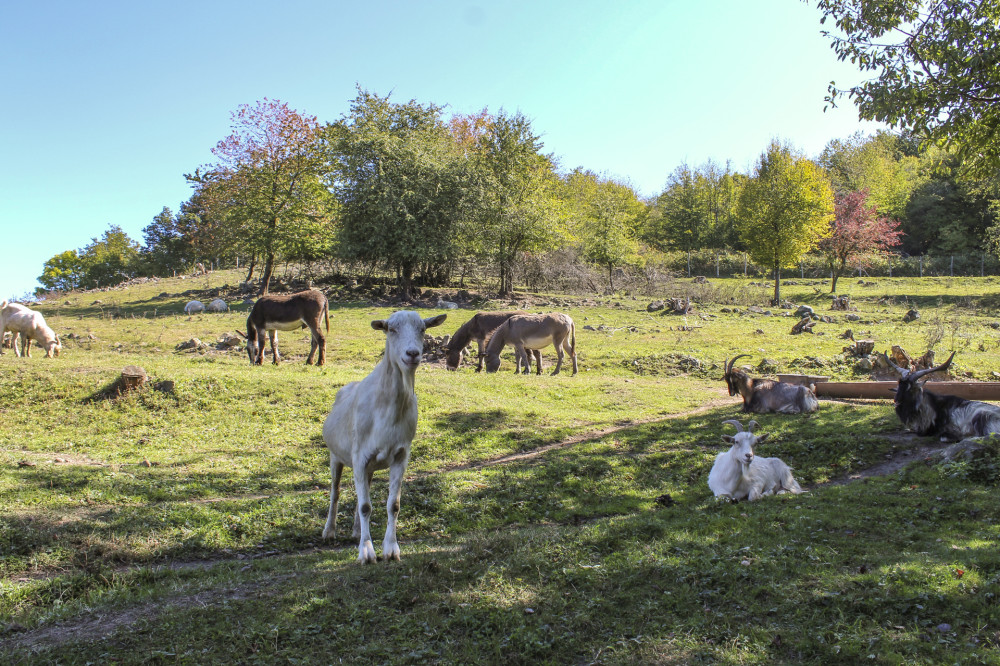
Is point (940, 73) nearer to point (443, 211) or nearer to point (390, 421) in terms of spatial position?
point (390, 421)

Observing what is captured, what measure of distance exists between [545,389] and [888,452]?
8.40m

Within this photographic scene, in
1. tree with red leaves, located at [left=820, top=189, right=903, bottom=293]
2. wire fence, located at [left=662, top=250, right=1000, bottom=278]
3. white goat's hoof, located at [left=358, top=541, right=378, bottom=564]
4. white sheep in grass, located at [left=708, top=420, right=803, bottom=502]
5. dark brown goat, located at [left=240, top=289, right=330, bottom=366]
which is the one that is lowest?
white sheep in grass, located at [left=708, top=420, right=803, bottom=502]

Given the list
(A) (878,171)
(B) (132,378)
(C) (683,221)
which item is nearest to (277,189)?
(B) (132,378)

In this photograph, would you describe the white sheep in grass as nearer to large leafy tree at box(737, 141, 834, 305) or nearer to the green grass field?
the green grass field

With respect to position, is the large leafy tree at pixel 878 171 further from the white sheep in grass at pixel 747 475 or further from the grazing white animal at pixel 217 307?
the white sheep in grass at pixel 747 475

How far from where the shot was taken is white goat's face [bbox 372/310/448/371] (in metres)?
6.05

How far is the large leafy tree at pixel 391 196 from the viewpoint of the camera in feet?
117

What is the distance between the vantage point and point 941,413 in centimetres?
1084

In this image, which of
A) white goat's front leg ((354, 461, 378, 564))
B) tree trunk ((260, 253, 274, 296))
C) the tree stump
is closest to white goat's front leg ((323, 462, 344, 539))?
white goat's front leg ((354, 461, 378, 564))

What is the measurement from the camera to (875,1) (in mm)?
11750

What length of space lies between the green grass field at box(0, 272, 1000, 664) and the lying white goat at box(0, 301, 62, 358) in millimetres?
3685

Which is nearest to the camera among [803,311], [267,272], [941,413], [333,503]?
[333,503]

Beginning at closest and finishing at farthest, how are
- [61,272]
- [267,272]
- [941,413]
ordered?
[941,413]
[267,272]
[61,272]

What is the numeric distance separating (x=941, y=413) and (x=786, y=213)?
101ft
